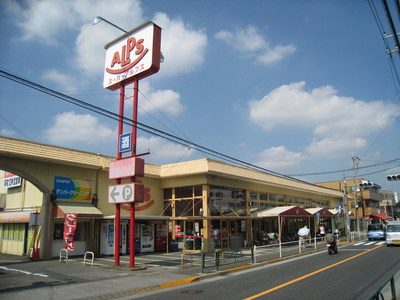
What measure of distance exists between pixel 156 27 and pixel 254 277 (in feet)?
41.9

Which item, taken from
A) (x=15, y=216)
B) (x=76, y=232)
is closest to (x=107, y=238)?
(x=76, y=232)

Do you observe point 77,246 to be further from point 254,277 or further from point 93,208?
point 254,277

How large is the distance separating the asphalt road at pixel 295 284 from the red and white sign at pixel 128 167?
6202 mm

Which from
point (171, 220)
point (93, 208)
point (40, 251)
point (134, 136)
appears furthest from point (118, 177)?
point (171, 220)

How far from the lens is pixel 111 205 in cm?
2300

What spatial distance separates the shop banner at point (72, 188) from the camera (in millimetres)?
20141

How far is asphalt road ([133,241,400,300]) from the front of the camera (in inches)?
370

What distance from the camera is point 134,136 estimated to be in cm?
1616

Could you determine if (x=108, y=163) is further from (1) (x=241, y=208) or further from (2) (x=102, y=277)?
(1) (x=241, y=208)

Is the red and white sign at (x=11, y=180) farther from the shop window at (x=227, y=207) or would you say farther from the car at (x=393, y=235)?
the car at (x=393, y=235)

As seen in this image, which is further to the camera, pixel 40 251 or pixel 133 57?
pixel 40 251

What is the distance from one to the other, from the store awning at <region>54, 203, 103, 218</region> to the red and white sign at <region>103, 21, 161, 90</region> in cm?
768

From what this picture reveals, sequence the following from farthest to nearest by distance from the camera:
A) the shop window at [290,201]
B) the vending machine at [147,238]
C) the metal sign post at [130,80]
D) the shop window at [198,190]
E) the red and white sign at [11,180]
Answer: the shop window at [290,201]
the shop window at [198,190]
the vending machine at [147,238]
the red and white sign at [11,180]
the metal sign post at [130,80]

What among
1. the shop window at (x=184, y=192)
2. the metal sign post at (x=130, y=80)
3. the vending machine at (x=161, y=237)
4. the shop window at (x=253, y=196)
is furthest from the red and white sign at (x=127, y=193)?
the shop window at (x=253, y=196)
